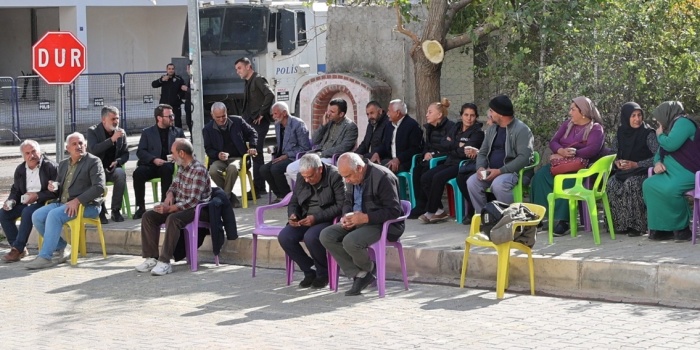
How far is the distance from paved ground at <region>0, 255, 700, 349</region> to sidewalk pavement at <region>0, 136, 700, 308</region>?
317mm

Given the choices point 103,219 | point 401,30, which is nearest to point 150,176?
point 103,219

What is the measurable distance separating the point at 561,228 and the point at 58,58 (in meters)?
6.41

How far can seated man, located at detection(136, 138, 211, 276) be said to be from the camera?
1191cm

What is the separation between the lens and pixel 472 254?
1088 centimetres

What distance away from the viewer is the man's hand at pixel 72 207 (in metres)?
12.6

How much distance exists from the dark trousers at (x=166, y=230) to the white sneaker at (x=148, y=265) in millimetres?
44

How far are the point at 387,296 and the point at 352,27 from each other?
21.8 ft

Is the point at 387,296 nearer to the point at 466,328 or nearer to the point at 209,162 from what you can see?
the point at 466,328

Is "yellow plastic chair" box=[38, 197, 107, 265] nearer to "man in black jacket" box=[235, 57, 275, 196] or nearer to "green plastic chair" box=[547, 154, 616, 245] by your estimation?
"man in black jacket" box=[235, 57, 275, 196]

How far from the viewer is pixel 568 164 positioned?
1203cm

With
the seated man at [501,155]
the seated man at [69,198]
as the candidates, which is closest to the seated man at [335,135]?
the seated man at [501,155]

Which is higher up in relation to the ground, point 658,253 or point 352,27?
point 352,27

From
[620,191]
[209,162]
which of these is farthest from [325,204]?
[209,162]

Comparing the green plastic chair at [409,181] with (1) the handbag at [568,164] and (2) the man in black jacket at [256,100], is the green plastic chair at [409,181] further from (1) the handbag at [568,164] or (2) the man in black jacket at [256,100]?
(2) the man in black jacket at [256,100]
